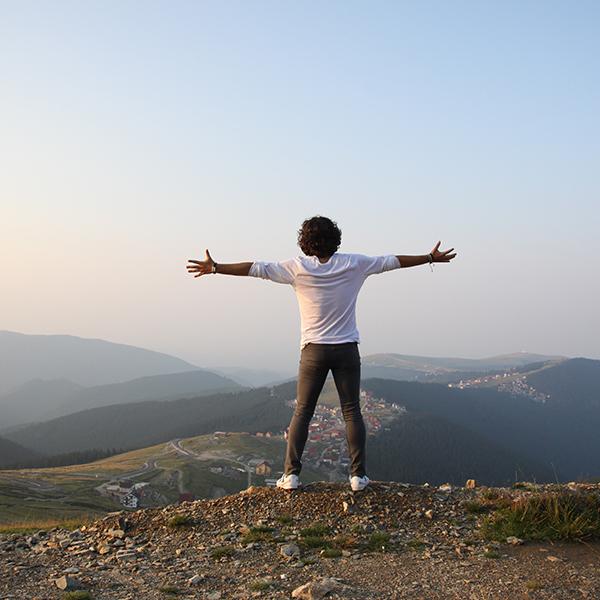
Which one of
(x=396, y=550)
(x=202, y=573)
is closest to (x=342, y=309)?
(x=396, y=550)

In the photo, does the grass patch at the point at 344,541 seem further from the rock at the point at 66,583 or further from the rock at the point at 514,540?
the rock at the point at 66,583

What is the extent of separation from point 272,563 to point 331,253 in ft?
14.0

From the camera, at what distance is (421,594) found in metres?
6.22

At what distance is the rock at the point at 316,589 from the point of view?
6164 millimetres

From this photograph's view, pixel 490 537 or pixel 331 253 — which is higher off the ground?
pixel 331 253

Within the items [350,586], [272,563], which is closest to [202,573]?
[272,563]

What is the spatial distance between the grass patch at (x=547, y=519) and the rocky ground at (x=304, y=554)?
0.19 meters

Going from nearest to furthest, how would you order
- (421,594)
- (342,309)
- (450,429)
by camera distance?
1. (421,594)
2. (342,309)
3. (450,429)

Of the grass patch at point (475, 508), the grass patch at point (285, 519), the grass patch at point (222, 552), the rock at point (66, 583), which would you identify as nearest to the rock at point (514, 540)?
the grass patch at point (475, 508)

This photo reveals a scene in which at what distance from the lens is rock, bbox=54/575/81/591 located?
6.79 metres

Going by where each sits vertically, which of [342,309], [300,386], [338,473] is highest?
[342,309]

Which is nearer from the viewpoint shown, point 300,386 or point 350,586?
point 350,586

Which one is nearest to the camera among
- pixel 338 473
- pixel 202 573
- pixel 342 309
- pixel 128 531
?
pixel 202 573

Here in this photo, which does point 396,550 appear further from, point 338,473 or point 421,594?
point 338,473
